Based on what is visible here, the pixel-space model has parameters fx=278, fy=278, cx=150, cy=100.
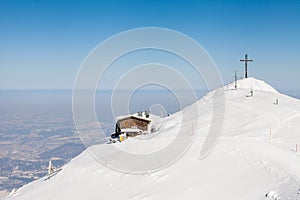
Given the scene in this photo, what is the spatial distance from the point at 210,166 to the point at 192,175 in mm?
1288

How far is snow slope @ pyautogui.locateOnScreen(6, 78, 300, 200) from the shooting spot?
41.2 ft

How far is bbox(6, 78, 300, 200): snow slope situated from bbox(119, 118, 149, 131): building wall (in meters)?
14.7

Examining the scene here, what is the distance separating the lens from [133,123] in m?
39.3

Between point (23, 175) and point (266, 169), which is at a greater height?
point (266, 169)

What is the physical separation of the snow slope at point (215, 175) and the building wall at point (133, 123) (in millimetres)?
14690

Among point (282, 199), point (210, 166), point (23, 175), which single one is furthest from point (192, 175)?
point (23, 175)

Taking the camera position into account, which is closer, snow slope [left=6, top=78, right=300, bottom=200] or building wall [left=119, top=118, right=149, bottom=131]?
snow slope [left=6, top=78, right=300, bottom=200]

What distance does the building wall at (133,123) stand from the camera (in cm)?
3899

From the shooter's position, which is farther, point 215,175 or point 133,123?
point 133,123

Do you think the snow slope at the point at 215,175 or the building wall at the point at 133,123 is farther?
the building wall at the point at 133,123

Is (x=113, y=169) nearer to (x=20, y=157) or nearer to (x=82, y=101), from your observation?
(x=82, y=101)

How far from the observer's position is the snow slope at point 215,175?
1255 centimetres

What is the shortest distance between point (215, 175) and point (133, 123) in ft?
84.2

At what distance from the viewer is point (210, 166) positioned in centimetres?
1539
